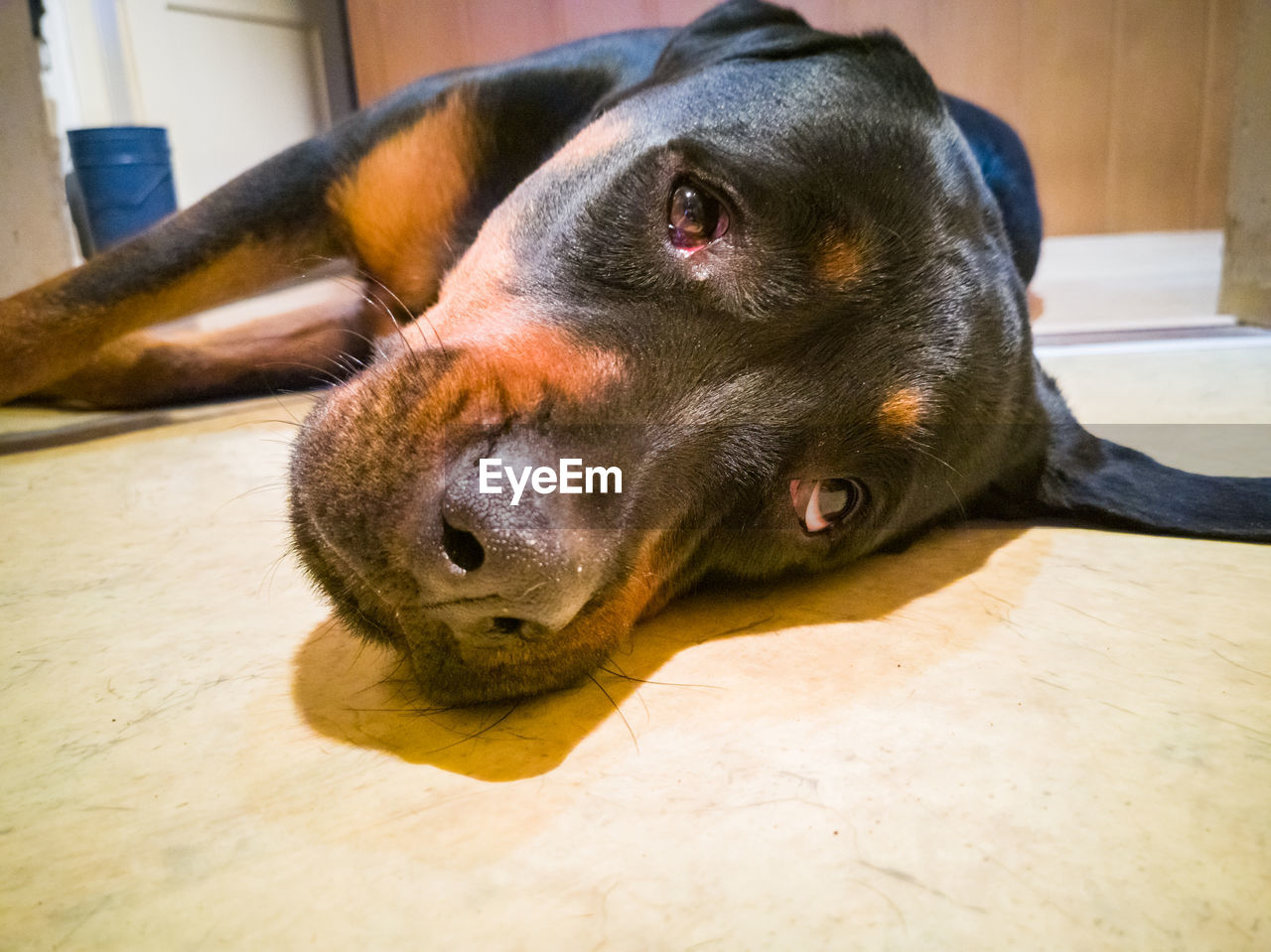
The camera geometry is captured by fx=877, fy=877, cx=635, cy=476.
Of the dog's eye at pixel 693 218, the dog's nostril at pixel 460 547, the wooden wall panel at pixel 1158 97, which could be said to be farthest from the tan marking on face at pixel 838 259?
the wooden wall panel at pixel 1158 97

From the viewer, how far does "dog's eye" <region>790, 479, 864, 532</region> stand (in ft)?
4.67

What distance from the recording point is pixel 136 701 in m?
1.17

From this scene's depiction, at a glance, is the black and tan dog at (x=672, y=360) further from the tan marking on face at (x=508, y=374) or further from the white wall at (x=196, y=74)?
the white wall at (x=196, y=74)

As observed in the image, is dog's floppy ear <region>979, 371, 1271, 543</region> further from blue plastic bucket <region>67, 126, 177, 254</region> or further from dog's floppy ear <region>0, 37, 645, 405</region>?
blue plastic bucket <region>67, 126, 177, 254</region>

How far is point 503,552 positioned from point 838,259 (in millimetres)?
746

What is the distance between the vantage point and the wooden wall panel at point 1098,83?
3.80 meters

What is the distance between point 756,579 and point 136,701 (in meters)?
0.96

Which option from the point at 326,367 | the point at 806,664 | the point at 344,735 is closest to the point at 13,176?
the point at 326,367

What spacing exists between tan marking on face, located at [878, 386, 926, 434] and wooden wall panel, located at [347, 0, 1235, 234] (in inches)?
108

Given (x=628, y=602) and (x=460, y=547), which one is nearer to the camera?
(x=460, y=547)

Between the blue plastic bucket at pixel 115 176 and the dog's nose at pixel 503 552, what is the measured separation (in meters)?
3.44

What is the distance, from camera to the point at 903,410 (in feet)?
4.54

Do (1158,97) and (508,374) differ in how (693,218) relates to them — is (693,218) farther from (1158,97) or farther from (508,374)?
(1158,97)

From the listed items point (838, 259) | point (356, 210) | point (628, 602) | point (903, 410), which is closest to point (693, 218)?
point (838, 259)
